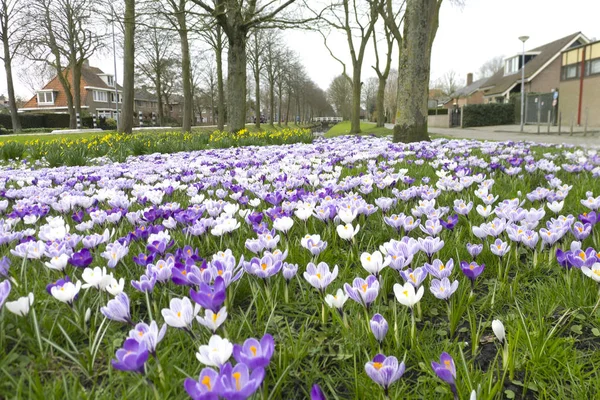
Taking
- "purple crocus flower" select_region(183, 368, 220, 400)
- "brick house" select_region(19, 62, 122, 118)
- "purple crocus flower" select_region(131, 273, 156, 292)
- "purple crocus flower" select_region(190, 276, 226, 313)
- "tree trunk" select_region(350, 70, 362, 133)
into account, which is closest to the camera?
"purple crocus flower" select_region(183, 368, 220, 400)

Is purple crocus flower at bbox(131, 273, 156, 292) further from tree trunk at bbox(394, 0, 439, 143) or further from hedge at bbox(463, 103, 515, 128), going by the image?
hedge at bbox(463, 103, 515, 128)

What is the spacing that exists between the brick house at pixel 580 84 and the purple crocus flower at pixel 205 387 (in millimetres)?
34134

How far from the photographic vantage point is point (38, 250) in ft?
5.94

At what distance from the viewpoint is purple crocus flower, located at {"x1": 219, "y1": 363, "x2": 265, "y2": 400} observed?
2.51ft

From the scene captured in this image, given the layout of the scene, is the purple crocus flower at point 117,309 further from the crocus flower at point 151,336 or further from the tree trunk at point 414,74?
the tree trunk at point 414,74

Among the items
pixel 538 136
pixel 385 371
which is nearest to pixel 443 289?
pixel 385 371

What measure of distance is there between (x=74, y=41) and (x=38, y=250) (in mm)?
33534

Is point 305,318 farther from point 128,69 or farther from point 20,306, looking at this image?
point 128,69

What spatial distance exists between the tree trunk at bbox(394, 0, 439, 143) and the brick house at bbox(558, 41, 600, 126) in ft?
83.8

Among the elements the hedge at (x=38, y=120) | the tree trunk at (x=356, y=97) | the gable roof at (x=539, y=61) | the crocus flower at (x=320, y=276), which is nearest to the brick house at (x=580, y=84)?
the gable roof at (x=539, y=61)

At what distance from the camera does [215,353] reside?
0.96 meters

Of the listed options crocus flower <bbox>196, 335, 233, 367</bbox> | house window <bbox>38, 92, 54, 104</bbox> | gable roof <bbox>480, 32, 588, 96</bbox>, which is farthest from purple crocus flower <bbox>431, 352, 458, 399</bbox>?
house window <bbox>38, 92, 54, 104</bbox>

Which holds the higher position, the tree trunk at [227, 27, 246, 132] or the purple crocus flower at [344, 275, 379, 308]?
the tree trunk at [227, 27, 246, 132]

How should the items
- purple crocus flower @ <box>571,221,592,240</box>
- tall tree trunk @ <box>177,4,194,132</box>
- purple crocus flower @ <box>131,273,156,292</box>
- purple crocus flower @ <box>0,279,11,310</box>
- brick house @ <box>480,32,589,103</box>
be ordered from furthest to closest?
brick house @ <box>480,32,589,103</box>
tall tree trunk @ <box>177,4,194,132</box>
purple crocus flower @ <box>571,221,592,240</box>
purple crocus flower @ <box>131,273,156,292</box>
purple crocus flower @ <box>0,279,11,310</box>
